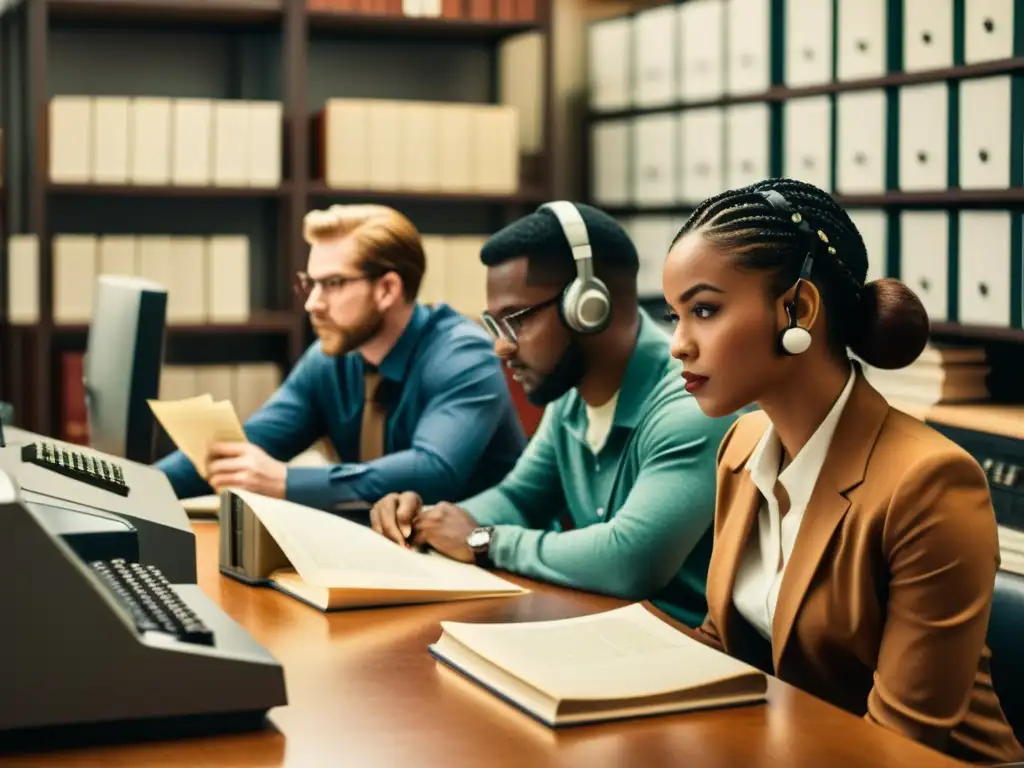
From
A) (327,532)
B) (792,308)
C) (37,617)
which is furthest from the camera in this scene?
(327,532)

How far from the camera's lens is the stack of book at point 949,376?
3473 mm

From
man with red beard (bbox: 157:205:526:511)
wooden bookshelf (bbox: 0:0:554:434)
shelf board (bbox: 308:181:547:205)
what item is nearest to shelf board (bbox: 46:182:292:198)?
wooden bookshelf (bbox: 0:0:554:434)

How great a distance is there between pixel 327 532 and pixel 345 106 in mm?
2826

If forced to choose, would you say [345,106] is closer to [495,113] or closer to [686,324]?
[495,113]

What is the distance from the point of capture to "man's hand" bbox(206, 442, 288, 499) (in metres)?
2.28

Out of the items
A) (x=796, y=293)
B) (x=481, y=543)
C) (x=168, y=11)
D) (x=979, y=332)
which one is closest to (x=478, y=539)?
(x=481, y=543)

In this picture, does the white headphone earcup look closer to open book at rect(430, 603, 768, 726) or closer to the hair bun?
the hair bun

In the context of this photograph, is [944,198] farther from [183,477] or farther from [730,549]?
[730,549]

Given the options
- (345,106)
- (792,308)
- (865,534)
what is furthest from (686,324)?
(345,106)

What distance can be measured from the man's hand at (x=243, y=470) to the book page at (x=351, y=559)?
1.42 ft

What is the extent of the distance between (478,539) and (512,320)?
0.33 meters

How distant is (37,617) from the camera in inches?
43.4

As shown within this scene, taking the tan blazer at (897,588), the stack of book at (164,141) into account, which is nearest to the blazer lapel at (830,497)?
the tan blazer at (897,588)

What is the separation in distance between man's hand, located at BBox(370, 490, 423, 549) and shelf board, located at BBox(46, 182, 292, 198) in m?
2.52
